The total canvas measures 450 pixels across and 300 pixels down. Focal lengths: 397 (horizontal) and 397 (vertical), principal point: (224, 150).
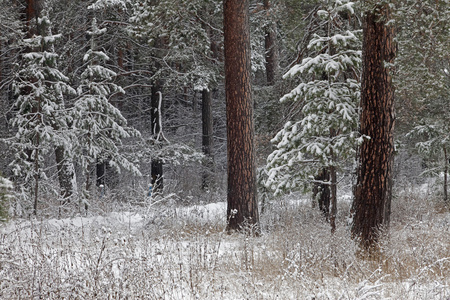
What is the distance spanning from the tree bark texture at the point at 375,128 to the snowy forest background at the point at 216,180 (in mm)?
343

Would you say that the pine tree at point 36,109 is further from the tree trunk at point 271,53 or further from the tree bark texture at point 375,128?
the tree bark texture at point 375,128

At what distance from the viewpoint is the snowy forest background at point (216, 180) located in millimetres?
4277

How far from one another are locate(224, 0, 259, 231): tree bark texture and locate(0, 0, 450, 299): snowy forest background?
594mm

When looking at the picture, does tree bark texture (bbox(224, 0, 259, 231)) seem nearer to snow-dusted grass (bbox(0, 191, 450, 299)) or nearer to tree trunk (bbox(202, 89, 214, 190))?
snow-dusted grass (bbox(0, 191, 450, 299))

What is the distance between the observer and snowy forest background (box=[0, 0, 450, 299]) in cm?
428

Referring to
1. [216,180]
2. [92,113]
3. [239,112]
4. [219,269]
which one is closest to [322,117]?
[239,112]

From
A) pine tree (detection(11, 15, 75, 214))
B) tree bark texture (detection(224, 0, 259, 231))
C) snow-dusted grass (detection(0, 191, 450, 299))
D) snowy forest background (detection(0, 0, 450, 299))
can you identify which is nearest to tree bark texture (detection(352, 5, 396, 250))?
snowy forest background (detection(0, 0, 450, 299))

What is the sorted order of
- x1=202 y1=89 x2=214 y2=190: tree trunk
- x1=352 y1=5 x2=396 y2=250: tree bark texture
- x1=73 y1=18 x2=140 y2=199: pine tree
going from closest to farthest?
x1=352 y1=5 x2=396 y2=250: tree bark texture < x1=73 y1=18 x2=140 y2=199: pine tree < x1=202 y1=89 x2=214 y2=190: tree trunk

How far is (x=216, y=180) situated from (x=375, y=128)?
13.0m

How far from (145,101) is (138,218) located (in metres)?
17.1

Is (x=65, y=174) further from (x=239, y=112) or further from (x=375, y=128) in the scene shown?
(x=375, y=128)

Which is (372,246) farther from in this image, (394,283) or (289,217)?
(289,217)

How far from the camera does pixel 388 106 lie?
19.8ft

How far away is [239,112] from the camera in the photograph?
8.57m
